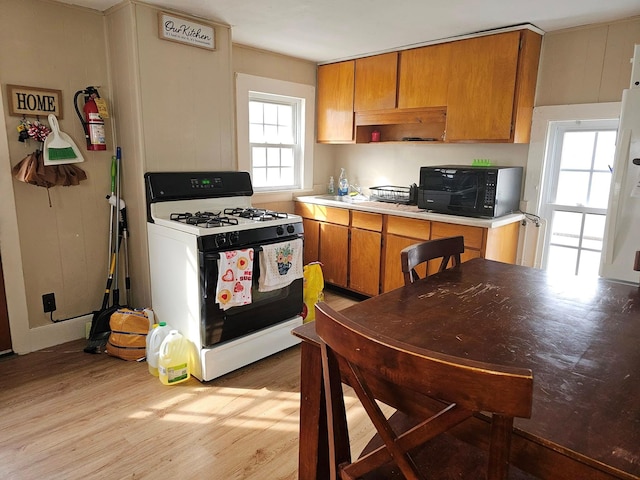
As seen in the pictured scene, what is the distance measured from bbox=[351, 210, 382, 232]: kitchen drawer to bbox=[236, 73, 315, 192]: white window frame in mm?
863

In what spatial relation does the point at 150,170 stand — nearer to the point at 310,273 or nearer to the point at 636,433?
the point at 310,273

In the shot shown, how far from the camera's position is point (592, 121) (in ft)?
9.68

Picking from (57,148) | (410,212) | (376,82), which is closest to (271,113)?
(376,82)

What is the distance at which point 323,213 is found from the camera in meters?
3.92

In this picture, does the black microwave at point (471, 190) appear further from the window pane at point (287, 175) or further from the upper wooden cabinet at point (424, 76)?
the window pane at point (287, 175)

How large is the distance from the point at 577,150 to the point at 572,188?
0.90 ft

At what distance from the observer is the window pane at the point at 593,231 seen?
3035mm

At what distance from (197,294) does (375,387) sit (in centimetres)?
163

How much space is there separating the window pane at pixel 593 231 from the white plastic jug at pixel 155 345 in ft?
9.74

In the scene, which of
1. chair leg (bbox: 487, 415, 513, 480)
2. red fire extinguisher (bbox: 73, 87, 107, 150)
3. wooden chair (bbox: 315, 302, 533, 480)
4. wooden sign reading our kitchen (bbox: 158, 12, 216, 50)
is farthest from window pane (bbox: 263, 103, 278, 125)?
chair leg (bbox: 487, 415, 513, 480)

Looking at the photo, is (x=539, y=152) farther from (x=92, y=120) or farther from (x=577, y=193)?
(x=92, y=120)

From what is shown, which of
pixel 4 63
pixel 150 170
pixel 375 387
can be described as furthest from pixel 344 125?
pixel 375 387

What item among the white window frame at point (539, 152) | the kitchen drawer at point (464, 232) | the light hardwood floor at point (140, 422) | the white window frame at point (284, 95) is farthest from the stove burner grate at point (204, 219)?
the white window frame at point (539, 152)

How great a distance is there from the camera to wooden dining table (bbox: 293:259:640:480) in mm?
748
